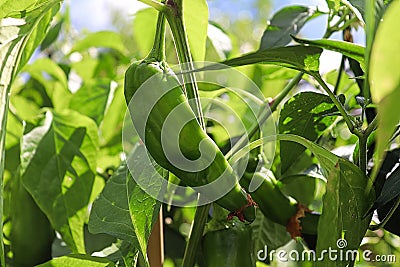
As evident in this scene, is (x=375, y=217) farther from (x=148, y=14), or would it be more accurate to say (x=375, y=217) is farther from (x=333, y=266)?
(x=148, y=14)

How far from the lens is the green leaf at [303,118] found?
0.42 metres

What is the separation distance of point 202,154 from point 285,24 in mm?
267

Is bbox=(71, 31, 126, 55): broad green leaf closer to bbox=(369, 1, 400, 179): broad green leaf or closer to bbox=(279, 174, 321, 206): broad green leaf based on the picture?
bbox=(279, 174, 321, 206): broad green leaf

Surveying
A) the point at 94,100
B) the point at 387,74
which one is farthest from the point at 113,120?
the point at 387,74

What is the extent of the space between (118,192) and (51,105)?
495mm

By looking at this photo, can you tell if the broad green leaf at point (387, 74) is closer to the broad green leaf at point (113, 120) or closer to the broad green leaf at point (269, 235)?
the broad green leaf at point (269, 235)

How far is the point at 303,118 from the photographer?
44cm

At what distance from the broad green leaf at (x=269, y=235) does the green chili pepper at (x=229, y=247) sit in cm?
13

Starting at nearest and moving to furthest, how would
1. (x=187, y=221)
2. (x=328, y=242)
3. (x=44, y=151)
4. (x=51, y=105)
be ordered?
1. (x=328, y=242)
2. (x=44, y=151)
3. (x=187, y=221)
4. (x=51, y=105)

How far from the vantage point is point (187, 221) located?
0.70 metres

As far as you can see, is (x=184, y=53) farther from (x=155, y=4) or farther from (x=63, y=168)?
(x=63, y=168)

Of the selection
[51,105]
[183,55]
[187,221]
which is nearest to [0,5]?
[183,55]

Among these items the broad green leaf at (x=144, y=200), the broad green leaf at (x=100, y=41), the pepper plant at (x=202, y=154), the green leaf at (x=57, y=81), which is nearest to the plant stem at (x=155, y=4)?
the pepper plant at (x=202, y=154)

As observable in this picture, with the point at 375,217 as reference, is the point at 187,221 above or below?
below
